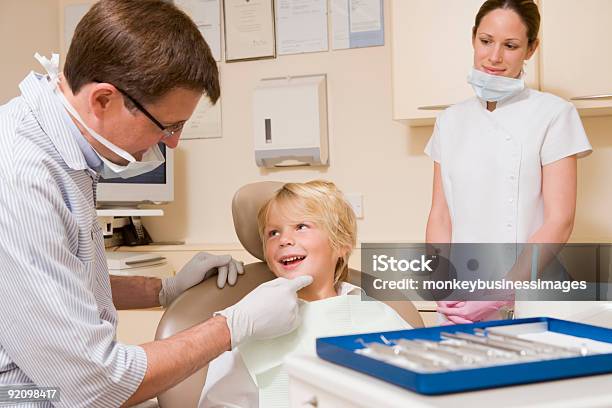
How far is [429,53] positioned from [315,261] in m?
1.12

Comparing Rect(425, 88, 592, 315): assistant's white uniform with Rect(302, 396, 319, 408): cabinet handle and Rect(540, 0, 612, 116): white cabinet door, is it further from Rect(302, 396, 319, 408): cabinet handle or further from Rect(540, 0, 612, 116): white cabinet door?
Rect(302, 396, 319, 408): cabinet handle

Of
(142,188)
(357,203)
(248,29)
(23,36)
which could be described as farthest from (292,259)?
(23,36)

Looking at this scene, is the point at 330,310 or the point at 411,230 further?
the point at 411,230

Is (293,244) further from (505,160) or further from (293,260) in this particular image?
(505,160)

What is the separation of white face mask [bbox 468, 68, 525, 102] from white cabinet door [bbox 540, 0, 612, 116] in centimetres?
45

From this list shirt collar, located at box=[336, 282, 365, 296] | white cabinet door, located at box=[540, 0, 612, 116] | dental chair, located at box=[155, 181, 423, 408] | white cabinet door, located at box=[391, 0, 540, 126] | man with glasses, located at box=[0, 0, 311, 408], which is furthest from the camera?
white cabinet door, located at box=[391, 0, 540, 126]

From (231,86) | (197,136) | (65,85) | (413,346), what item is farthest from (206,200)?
(413,346)

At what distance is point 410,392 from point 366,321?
1.03 meters

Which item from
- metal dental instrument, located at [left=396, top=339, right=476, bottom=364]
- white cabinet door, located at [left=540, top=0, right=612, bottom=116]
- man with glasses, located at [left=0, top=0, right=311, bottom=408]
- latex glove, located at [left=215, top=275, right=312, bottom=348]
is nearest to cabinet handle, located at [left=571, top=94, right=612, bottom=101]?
white cabinet door, located at [left=540, top=0, right=612, bottom=116]

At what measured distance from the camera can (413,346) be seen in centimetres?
70

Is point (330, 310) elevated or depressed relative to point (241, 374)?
elevated

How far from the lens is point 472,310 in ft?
5.32

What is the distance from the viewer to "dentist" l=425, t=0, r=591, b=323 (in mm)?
1790

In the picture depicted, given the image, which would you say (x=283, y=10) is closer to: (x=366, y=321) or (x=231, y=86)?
(x=231, y=86)
